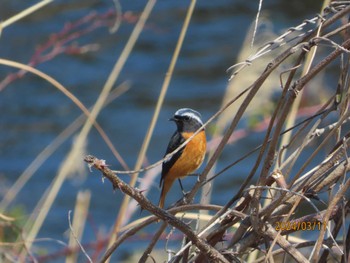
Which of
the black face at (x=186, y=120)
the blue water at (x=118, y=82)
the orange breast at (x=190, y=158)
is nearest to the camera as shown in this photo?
the orange breast at (x=190, y=158)

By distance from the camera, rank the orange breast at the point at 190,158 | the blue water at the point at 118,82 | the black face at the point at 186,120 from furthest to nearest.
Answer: the blue water at the point at 118,82, the black face at the point at 186,120, the orange breast at the point at 190,158

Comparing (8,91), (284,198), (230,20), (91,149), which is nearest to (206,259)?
(284,198)

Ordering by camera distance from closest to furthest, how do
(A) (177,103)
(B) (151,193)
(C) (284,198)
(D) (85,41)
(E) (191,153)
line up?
(C) (284,198)
(E) (191,153)
(B) (151,193)
(A) (177,103)
(D) (85,41)

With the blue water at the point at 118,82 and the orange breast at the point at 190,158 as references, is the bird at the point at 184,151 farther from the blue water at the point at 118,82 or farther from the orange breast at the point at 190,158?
the blue water at the point at 118,82

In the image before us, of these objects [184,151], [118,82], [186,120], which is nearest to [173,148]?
[184,151]

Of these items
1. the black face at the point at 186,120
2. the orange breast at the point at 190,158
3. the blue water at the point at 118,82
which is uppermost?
the blue water at the point at 118,82

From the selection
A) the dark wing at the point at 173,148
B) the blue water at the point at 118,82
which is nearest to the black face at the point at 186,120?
the dark wing at the point at 173,148

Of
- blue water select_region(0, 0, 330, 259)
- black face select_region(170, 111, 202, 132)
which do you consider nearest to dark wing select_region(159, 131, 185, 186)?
black face select_region(170, 111, 202, 132)

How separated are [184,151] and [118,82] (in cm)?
515

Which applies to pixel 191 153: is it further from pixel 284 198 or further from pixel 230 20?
pixel 230 20

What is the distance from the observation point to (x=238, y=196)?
6.10ft

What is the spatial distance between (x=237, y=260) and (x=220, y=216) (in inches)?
4.0

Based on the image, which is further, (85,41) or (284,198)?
(85,41)

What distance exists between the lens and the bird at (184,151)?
3.65 m
